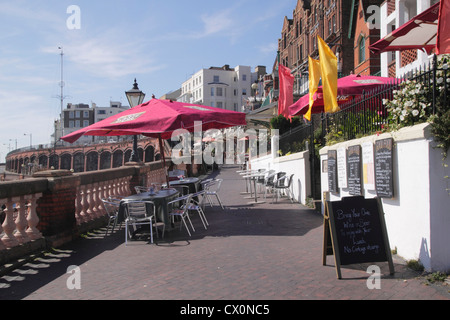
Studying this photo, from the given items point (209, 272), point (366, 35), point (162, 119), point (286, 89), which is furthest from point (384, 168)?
point (366, 35)

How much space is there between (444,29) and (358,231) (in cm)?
274

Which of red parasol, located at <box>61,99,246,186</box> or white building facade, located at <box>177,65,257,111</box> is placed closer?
red parasol, located at <box>61,99,246,186</box>

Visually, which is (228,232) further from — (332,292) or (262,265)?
(332,292)

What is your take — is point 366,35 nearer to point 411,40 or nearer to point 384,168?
point 411,40

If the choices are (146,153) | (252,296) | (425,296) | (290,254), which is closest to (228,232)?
(290,254)

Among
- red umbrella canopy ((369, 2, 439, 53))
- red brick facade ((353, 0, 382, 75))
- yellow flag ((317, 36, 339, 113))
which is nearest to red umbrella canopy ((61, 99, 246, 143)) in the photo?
yellow flag ((317, 36, 339, 113))

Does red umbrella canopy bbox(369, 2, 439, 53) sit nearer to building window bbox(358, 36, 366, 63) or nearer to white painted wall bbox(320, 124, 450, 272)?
white painted wall bbox(320, 124, 450, 272)

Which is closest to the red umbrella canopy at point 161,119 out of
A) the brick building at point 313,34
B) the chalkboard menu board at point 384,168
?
the chalkboard menu board at point 384,168

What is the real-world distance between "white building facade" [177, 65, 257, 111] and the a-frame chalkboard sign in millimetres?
85765

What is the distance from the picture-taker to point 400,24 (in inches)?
654

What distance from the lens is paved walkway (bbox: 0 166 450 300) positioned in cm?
437

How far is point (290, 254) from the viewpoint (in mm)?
6039

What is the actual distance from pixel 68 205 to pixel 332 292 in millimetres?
5077
